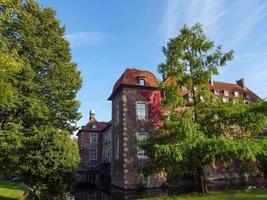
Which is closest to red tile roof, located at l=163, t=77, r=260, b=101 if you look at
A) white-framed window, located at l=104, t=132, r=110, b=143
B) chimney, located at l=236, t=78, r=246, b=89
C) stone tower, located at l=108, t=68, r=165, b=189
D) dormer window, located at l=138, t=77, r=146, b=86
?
chimney, located at l=236, t=78, r=246, b=89

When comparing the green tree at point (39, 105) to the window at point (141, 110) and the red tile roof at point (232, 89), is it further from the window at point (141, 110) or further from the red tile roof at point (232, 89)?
the red tile roof at point (232, 89)

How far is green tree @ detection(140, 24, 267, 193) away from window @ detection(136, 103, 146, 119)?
28.3 ft

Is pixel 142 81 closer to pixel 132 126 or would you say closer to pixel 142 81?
pixel 142 81

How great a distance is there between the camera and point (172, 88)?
17.9 m

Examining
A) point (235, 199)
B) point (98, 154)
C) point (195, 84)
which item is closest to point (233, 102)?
point (195, 84)

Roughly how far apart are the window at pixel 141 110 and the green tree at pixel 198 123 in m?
8.64

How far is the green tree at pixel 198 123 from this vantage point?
1535 centimetres

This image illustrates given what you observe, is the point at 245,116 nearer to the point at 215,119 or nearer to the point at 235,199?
the point at 215,119

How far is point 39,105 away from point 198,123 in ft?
36.0

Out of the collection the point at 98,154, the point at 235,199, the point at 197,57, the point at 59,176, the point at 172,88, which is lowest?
the point at 235,199

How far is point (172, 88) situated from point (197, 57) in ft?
9.98

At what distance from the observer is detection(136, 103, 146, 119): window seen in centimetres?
2722

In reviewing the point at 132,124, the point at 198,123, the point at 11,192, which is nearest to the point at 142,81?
the point at 132,124

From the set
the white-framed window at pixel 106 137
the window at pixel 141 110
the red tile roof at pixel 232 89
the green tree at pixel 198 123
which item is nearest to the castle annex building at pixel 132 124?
the window at pixel 141 110
